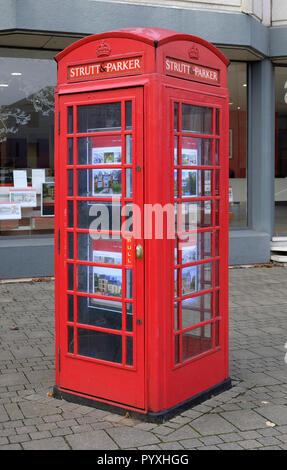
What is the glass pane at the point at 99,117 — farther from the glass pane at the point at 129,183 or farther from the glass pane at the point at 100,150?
the glass pane at the point at 129,183

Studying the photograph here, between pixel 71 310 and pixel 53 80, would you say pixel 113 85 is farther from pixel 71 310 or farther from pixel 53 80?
pixel 53 80

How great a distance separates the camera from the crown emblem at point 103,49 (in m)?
4.65

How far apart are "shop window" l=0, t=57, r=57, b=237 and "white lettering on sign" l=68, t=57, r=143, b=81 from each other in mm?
5552

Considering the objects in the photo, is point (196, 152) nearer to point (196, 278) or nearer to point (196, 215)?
point (196, 215)

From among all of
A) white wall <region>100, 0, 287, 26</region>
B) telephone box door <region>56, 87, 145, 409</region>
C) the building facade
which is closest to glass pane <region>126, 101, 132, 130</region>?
telephone box door <region>56, 87, 145, 409</region>

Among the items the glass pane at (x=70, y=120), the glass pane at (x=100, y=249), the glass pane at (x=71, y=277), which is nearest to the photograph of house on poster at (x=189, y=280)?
the glass pane at (x=100, y=249)

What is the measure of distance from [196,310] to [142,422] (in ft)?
3.17

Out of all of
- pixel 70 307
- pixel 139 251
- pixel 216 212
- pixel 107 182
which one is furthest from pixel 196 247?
pixel 70 307

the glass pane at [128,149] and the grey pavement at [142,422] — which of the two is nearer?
the grey pavement at [142,422]

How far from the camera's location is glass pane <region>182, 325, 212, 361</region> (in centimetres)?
486

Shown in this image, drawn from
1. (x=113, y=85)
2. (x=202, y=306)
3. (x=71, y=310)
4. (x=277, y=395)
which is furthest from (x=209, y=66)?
(x=277, y=395)

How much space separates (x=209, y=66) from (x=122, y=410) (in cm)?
276

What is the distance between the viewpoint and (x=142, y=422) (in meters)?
4.61

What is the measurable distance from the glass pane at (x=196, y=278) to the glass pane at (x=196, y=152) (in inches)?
32.2
